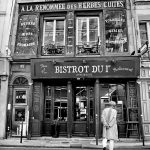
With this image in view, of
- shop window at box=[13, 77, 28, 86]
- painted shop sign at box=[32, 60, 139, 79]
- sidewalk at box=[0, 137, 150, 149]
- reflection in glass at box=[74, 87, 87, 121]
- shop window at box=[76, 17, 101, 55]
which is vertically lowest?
sidewalk at box=[0, 137, 150, 149]

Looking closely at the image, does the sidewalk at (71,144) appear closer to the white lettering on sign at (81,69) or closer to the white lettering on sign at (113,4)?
the white lettering on sign at (81,69)

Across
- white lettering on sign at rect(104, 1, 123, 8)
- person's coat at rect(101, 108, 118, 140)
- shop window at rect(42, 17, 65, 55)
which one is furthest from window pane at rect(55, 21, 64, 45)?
person's coat at rect(101, 108, 118, 140)

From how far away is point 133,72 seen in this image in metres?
12.0

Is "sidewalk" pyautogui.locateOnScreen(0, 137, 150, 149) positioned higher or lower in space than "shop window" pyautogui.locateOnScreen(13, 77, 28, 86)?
lower

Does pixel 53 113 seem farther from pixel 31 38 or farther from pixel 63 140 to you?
pixel 31 38

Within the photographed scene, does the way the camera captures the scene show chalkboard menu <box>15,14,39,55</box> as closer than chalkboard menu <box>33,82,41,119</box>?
No

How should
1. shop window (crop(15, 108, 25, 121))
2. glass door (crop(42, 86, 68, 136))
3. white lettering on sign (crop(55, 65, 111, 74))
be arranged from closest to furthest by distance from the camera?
white lettering on sign (crop(55, 65, 111, 74)) < glass door (crop(42, 86, 68, 136)) < shop window (crop(15, 108, 25, 121))

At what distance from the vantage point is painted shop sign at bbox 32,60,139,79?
12102 mm

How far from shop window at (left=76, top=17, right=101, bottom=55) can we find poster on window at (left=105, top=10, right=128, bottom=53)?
1.97 feet

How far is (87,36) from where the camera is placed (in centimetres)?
1330

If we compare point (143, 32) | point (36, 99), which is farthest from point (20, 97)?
point (143, 32)

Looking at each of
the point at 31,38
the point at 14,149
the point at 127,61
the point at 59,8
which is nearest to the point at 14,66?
the point at 31,38

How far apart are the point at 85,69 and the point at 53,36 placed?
2917mm

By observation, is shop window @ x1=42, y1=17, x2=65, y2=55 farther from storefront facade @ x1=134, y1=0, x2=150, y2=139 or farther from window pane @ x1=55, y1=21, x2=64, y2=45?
storefront facade @ x1=134, y1=0, x2=150, y2=139
